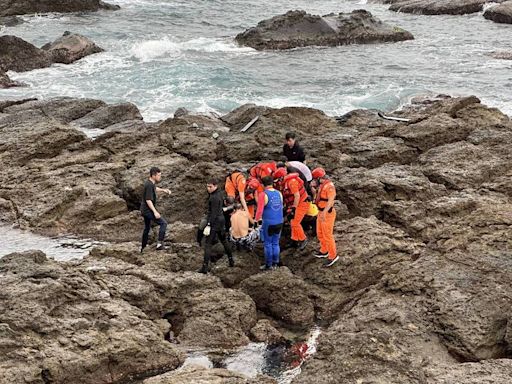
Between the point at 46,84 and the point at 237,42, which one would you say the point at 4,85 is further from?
the point at 237,42

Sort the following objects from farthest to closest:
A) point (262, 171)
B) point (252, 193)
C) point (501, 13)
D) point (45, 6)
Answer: point (45, 6) → point (501, 13) → point (262, 171) → point (252, 193)

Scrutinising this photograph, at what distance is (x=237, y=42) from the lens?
135 feet

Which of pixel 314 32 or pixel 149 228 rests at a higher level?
pixel 314 32

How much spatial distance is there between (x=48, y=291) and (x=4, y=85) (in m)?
22.5

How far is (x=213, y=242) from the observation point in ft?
40.7

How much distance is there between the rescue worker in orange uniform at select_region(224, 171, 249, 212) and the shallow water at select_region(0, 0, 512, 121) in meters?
14.2

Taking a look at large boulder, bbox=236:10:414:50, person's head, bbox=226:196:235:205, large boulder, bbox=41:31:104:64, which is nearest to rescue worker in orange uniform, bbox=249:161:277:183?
person's head, bbox=226:196:235:205

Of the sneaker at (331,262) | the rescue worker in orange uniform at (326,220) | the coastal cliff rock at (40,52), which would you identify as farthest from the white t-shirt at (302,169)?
the coastal cliff rock at (40,52)

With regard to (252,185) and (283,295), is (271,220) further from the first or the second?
(283,295)

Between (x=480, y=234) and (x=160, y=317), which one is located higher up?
(x=480, y=234)

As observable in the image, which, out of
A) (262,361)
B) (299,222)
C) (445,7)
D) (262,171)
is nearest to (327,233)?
(299,222)

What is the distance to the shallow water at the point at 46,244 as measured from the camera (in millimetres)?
13438

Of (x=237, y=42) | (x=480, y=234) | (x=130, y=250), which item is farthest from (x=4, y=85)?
(x=480, y=234)

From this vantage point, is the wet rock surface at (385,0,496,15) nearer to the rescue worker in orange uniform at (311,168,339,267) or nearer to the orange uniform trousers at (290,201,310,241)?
the orange uniform trousers at (290,201,310,241)
